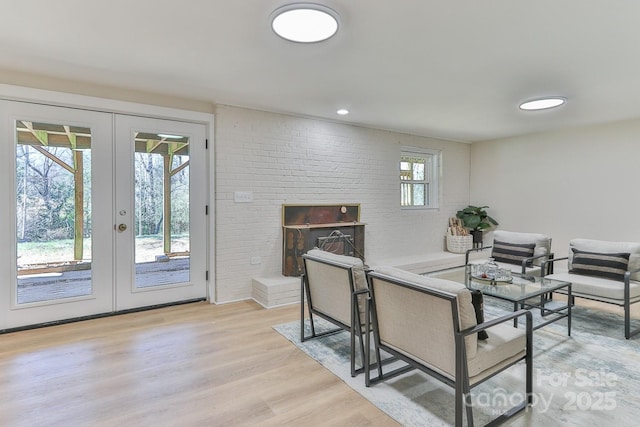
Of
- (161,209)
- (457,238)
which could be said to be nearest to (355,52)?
(161,209)

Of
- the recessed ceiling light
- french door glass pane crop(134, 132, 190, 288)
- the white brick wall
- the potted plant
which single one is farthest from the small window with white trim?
french door glass pane crop(134, 132, 190, 288)

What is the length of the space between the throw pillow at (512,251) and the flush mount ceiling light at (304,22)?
3.49 metres

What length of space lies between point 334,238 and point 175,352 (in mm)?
2431

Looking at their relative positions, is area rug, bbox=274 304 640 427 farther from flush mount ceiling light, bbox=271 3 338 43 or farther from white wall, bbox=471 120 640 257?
white wall, bbox=471 120 640 257

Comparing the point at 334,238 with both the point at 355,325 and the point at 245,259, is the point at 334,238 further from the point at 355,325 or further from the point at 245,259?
the point at 355,325

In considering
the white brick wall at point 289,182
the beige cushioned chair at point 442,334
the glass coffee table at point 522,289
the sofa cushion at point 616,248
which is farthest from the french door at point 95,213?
the sofa cushion at point 616,248

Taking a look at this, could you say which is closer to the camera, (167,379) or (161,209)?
(167,379)

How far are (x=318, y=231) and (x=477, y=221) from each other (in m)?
3.34

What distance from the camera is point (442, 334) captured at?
1758 millimetres

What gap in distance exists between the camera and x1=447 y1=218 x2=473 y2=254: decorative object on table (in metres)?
6.07

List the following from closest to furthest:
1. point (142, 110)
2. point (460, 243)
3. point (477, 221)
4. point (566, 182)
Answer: point (142, 110)
point (566, 182)
point (460, 243)
point (477, 221)

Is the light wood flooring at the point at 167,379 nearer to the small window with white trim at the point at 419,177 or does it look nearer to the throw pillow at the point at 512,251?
the throw pillow at the point at 512,251

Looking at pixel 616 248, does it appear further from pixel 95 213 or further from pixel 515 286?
pixel 95 213

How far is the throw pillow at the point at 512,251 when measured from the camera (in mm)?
4145
